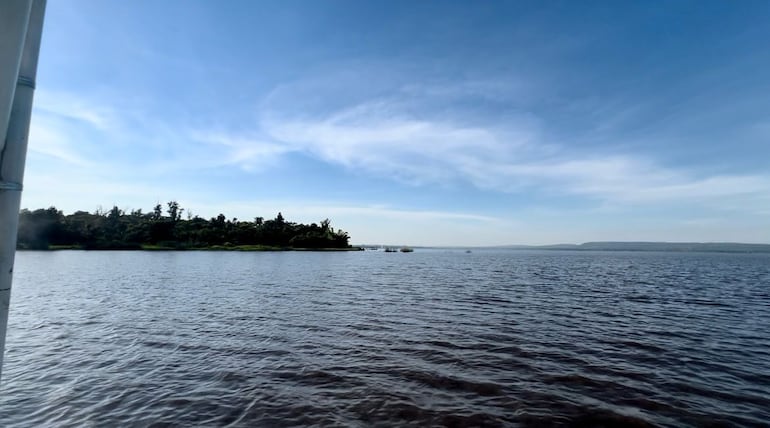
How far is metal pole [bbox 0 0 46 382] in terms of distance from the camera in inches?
123

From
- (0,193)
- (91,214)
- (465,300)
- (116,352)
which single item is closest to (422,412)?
(0,193)

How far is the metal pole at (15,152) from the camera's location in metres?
3.12

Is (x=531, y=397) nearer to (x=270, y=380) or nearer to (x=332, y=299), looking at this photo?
(x=270, y=380)

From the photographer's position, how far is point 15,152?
3195mm

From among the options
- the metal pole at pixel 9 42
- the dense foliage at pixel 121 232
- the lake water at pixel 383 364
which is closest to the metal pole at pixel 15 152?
the metal pole at pixel 9 42

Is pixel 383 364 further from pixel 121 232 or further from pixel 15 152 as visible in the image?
pixel 121 232

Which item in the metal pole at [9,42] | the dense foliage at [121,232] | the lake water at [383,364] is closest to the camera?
the metal pole at [9,42]

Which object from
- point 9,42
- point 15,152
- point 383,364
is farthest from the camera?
point 383,364

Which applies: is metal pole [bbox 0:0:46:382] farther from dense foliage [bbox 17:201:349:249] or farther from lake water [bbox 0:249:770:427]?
dense foliage [bbox 17:201:349:249]

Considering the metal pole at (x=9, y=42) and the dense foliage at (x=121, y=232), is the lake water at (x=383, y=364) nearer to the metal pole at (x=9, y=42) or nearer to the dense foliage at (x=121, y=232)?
the metal pole at (x=9, y=42)

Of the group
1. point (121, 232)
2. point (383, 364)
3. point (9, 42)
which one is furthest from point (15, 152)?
point (121, 232)

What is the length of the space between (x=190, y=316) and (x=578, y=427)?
2431cm

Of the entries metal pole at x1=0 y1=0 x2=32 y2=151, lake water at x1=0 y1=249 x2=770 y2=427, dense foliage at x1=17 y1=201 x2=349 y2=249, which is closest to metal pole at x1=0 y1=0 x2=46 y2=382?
metal pole at x1=0 y1=0 x2=32 y2=151

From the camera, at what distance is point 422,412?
Answer: 36.1 feet
